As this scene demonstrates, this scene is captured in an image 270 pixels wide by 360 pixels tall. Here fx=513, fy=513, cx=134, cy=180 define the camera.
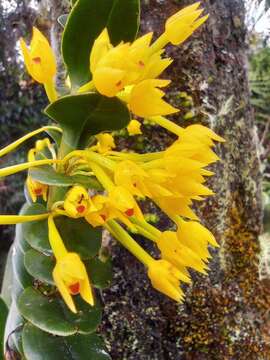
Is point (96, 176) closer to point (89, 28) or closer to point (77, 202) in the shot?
point (77, 202)

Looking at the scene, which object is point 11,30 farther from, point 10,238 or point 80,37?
point 80,37

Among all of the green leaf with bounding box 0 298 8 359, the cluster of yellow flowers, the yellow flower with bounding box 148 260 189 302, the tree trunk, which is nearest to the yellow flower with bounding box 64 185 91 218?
the cluster of yellow flowers

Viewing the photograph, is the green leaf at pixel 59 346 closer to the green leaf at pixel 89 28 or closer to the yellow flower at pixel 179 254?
the yellow flower at pixel 179 254

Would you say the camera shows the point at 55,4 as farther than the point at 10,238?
No

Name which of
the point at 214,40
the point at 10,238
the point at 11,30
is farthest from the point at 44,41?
the point at 10,238

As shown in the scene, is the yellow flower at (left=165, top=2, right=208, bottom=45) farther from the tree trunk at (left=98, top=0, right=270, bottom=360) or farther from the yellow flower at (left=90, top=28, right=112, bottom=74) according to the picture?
the tree trunk at (left=98, top=0, right=270, bottom=360)

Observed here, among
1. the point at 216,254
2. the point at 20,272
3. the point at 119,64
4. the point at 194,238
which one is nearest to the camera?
the point at 119,64

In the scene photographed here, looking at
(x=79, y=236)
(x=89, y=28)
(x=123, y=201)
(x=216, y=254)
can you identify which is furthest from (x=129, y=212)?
(x=216, y=254)
